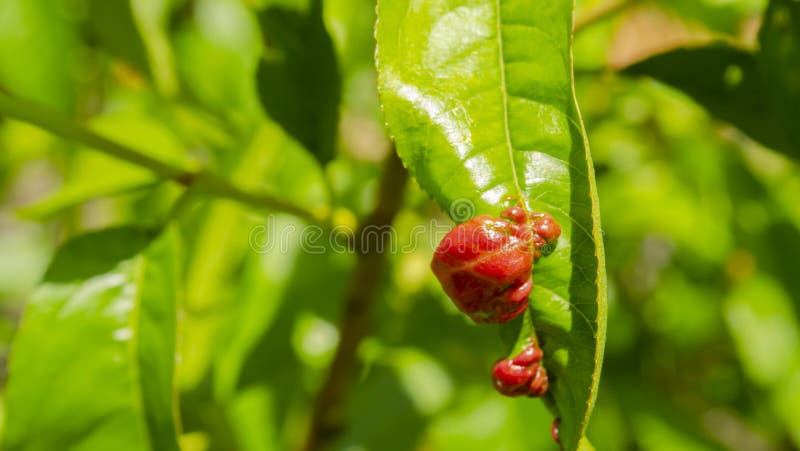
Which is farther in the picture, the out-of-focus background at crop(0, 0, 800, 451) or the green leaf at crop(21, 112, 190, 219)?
the out-of-focus background at crop(0, 0, 800, 451)

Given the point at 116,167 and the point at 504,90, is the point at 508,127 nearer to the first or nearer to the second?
the point at 504,90

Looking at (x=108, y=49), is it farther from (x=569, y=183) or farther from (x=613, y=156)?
(x=613, y=156)

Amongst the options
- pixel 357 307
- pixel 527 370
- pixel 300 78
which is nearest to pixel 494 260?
pixel 527 370

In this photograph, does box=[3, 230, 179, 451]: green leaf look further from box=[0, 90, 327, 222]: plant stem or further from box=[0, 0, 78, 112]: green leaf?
box=[0, 0, 78, 112]: green leaf

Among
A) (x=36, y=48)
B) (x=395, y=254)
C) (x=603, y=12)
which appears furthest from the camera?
(x=395, y=254)

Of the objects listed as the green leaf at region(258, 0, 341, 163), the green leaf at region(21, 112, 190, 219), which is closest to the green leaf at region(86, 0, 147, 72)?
the green leaf at region(21, 112, 190, 219)

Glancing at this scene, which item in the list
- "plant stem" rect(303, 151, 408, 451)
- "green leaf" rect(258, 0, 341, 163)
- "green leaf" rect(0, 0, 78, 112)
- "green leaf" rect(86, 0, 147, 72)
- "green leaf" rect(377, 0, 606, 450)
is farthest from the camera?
"green leaf" rect(86, 0, 147, 72)

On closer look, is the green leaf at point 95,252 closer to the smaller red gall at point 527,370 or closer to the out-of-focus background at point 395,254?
the out-of-focus background at point 395,254
